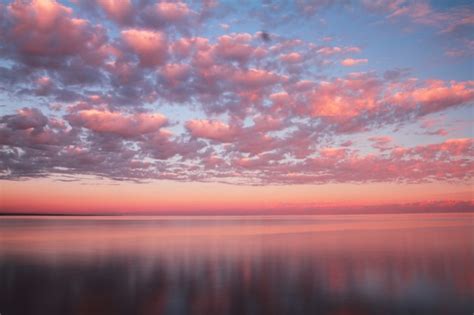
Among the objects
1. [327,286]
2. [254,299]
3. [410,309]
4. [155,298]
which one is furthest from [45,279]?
[410,309]

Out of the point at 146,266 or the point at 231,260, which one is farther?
the point at 231,260

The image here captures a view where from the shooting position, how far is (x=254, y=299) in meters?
18.8

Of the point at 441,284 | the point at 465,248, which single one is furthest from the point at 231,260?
the point at 465,248

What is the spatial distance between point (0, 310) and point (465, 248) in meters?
41.9

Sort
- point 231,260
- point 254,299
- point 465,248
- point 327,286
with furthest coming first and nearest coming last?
point 465,248 → point 231,260 → point 327,286 → point 254,299

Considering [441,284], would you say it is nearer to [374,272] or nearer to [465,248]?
[374,272]

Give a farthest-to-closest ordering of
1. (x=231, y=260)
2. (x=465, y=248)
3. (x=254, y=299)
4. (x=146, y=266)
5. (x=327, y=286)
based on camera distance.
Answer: (x=465, y=248) < (x=231, y=260) < (x=146, y=266) < (x=327, y=286) < (x=254, y=299)

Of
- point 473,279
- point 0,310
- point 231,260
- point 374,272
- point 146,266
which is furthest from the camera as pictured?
A: point 231,260

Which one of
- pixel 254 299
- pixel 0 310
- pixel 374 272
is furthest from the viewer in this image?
pixel 374 272

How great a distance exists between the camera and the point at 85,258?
33656mm

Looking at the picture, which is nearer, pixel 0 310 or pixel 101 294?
pixel 0 310

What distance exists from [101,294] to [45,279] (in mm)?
6500

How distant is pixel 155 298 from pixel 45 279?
942 cm

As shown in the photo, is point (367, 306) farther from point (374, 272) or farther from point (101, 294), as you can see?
point (101, 294)
